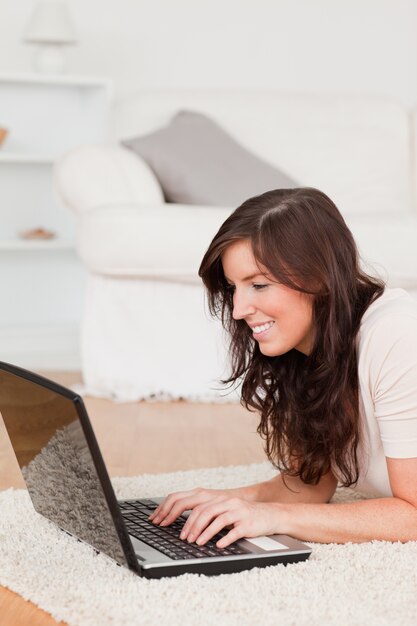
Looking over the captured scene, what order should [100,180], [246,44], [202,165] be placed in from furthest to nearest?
[246,44] → [202,165] → [100,180]

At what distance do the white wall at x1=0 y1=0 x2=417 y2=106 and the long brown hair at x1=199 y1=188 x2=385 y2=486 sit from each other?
9.62 feet

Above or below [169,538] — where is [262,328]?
above

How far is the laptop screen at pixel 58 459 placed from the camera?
130 cm

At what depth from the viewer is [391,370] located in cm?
148

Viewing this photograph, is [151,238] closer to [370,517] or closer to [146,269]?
[146,269]

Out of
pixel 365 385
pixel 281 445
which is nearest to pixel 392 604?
pixel 365 385

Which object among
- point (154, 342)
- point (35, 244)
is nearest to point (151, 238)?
point (154, 342)

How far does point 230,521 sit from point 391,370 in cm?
32

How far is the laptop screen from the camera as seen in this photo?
1.30 metres

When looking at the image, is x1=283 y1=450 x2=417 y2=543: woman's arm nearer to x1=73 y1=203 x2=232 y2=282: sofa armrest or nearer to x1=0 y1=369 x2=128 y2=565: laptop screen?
x1=0 y1=369 x2=128 y2=565: laptop screen

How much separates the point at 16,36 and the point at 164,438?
2.33 metres

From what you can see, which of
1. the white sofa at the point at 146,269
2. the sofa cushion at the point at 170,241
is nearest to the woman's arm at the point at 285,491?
the white sofa at the point at 146,269

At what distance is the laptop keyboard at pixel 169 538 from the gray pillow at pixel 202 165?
189cm

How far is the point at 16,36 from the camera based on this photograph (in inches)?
167
